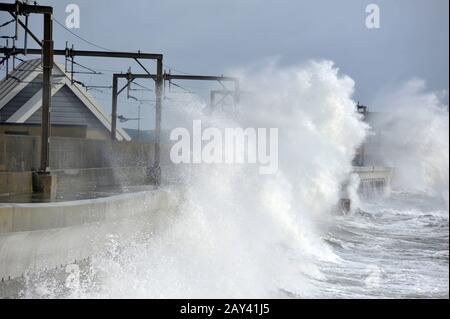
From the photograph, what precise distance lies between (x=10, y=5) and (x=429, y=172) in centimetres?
3978

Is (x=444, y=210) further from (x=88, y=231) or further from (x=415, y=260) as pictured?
(x=88, y=231)

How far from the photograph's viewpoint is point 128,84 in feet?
92.6

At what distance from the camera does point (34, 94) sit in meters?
36.8

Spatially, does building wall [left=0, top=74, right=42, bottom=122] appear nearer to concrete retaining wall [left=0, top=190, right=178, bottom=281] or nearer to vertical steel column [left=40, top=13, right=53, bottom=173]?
vertical steel column [left=40, top=13, right=53, bottom=173]

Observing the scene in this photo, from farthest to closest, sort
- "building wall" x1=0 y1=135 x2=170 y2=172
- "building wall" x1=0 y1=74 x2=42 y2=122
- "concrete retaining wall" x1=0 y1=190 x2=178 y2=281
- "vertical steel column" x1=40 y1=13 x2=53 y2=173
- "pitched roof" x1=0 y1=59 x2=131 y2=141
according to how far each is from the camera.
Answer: "building wall" x1=0 y1=74 x2=42 y2=122, "pitched roof" x1=0 y1=59 x2=131 y2=141, "building wall" x1=0 y1=135 x2=170 y2=172, "vertical steel column" x1=40 y1=13 x2=53 y2=173, "concrete retaining wall" x1=0 y1=190 x2=178 y2=281

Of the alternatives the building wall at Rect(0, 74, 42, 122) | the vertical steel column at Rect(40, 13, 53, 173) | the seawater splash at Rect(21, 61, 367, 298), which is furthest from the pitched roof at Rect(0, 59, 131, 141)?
the vertical steel column at Rect(40, 13, 53, 173)

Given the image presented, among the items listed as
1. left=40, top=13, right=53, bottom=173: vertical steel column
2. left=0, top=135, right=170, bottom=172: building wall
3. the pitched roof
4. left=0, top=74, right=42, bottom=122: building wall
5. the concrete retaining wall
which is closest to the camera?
the concrete retaining wall

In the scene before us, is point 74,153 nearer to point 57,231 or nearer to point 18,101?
point 57,231

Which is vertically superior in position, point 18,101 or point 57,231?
point 18,101

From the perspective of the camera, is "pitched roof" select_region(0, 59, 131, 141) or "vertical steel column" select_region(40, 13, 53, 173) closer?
"vertical steel column" select_region(40, 13, 53, 173)

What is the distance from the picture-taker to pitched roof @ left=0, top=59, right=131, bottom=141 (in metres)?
35.2

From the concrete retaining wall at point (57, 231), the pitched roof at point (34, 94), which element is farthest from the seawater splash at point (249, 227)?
the pitched roof at point (34, 94)

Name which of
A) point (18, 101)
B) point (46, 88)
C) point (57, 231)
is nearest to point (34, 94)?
point (18, 101)

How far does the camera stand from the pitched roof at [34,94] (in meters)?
35.2
